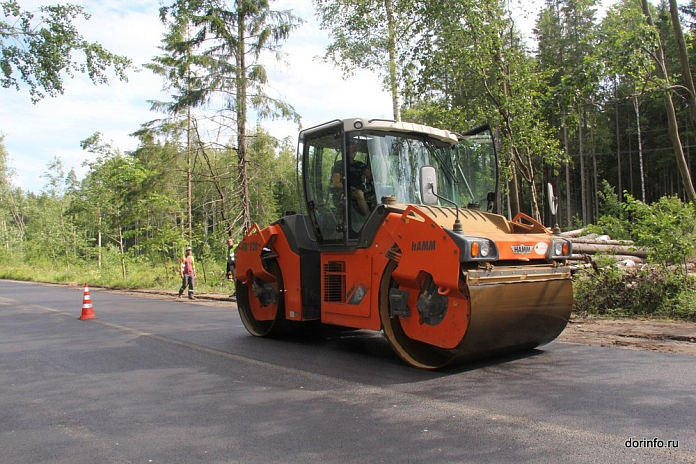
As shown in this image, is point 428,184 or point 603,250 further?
point 603,250

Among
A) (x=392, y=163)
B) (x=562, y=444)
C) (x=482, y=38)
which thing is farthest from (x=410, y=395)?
(x=482, y=38)

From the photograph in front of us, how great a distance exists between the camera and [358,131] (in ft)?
22.6

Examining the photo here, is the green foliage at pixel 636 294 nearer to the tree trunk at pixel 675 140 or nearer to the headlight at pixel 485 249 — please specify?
the headlight at pixel 485 249

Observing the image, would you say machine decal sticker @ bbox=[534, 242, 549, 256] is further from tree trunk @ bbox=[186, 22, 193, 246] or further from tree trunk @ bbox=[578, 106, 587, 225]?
tree trunk @ bbox=[578, 106, 587, 225]

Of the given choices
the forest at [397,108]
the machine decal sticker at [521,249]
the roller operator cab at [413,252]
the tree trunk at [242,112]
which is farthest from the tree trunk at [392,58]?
the machine decal sticker at [521,249]

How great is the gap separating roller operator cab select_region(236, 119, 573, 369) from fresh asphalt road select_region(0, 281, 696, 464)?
1.59 feet

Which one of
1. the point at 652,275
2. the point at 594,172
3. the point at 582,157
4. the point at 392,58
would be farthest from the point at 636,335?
the point at 594,172

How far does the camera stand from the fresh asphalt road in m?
3.85

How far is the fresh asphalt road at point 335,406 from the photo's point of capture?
3854 millimetres

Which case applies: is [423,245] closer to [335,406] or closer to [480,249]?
[480,249]

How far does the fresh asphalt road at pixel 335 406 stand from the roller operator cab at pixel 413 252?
19.1 inches

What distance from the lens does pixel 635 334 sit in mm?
7871

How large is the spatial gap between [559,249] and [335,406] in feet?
10.5

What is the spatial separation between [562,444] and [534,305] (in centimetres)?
243
